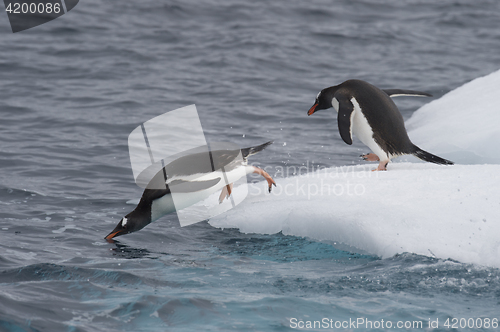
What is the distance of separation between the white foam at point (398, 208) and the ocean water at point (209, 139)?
104 millimetres

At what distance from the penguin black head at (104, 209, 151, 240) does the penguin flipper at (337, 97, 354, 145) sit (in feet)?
5.49

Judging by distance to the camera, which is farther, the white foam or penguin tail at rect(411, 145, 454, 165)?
penguin tail at rect(411, 145, 454, 165)

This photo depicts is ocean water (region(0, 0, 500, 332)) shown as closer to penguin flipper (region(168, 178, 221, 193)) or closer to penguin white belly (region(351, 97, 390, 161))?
penguin flipper (region(168, 178, 221, 193))

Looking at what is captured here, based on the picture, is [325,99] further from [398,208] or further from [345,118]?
[398,208]

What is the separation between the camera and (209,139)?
258 inches

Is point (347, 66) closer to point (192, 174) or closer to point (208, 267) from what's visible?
point (192, 174)

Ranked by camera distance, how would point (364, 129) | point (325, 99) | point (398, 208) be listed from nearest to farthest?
1. point (398, 208)
2. point (364, 129)
3. point (325, 99)

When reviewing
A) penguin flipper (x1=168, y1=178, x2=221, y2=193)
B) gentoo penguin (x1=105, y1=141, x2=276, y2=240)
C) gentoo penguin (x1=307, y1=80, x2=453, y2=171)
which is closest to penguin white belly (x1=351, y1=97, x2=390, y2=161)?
gentoo penguin (x1=307, y1=80, x2=453, y2=171)

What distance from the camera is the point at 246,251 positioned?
3564 millimetres

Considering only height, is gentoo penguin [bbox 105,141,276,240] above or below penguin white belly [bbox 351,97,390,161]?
below

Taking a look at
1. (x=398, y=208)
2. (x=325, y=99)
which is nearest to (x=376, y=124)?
(x=325, y=99)

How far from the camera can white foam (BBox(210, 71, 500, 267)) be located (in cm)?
320

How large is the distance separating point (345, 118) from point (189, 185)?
1.40 m
